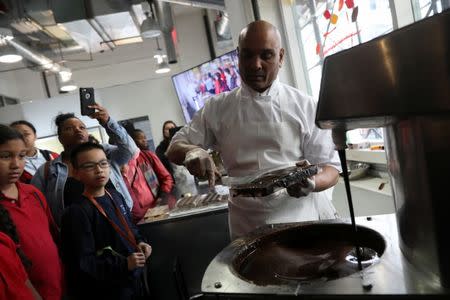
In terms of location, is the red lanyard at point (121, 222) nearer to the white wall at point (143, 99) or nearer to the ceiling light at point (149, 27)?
the ceiling light at point (149, 27)

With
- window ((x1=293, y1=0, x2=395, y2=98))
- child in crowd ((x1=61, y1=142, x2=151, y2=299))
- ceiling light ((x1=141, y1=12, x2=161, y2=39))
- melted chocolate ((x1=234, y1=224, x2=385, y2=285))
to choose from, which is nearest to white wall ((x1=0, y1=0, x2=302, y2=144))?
ceiling light ((x1=141, y1=12, x2=161, y2=39))

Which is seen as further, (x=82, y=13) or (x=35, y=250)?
(x=82, y=13)

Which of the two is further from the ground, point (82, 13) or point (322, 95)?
point (82, 13)

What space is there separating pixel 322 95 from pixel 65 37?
5541mm

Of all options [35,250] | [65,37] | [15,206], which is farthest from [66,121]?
[65,37]

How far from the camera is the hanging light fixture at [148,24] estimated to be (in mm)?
4316

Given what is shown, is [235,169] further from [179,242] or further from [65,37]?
[65,37]

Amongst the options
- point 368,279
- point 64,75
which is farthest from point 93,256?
point 64,75

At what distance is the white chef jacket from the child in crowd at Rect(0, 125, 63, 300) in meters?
→ 0.72

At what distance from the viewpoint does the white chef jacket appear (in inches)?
50.6

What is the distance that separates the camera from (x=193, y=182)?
3695mm

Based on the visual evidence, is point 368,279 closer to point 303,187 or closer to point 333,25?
point 303,187

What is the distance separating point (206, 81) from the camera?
4.38m

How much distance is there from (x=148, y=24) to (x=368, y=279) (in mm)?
4316
